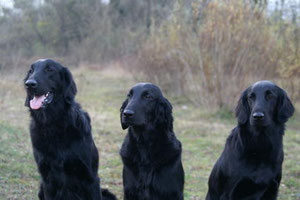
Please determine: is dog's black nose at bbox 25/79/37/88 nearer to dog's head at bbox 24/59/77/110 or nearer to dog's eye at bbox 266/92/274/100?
dog's head at bbox 24/59/77/110

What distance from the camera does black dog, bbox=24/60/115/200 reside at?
4.75m

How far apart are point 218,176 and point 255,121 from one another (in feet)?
2.76

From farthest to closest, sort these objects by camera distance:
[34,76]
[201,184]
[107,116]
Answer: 1. [107,116]
2. [201,184]
3. [34,76]

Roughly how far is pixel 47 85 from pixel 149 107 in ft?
3.66

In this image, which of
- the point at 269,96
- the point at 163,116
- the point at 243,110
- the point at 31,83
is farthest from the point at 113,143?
the point at 269,96

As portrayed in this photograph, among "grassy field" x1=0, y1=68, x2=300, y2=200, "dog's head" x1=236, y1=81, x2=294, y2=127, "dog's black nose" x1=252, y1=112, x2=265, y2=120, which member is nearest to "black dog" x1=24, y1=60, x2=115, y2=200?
"grassy field" x1=0, y1=68, x2=300, y2=200

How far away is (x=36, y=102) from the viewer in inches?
185

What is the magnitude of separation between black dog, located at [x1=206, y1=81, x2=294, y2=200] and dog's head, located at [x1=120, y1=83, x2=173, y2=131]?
79 centimetres

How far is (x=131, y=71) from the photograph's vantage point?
20641mm

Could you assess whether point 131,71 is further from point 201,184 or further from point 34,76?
point 34,76

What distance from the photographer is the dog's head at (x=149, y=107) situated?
4.66 meters

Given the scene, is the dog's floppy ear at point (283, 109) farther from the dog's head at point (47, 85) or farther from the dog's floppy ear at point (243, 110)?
the dog's head at point (47, 85)

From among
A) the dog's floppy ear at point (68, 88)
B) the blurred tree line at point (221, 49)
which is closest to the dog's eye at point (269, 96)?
the dog's floppy ear at point (68, 88)

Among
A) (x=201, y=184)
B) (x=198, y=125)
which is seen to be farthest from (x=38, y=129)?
(x=198, y=125)
